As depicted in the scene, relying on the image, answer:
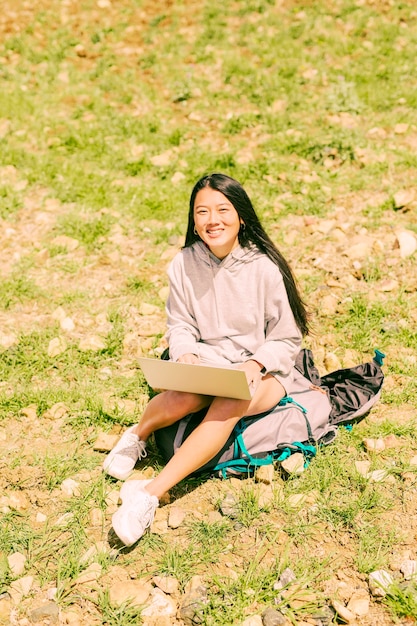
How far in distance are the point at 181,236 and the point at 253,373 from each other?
7.29 feet

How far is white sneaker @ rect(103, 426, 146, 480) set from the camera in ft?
10.6

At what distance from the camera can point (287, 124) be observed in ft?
20.0

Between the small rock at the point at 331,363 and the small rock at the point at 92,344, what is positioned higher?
the small rock at the point at 92,344

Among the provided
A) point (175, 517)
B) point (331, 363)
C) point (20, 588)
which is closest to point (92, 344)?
point (175, 517)

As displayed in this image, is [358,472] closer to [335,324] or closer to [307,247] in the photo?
[335,324]

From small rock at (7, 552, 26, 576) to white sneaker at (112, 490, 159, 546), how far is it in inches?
18.4

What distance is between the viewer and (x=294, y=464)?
3.21 meters

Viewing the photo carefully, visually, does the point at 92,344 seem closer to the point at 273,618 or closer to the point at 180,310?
the point at 180,310

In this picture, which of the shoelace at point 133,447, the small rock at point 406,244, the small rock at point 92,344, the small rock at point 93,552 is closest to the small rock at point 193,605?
the small rock at point 93,552

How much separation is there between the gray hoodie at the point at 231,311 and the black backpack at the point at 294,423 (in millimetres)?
229

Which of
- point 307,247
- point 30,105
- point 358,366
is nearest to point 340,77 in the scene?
point 307,247

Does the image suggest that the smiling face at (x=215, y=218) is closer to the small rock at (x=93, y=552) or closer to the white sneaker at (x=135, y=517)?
the white sneaker at (x=135, y=517)

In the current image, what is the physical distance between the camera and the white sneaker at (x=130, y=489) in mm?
2943

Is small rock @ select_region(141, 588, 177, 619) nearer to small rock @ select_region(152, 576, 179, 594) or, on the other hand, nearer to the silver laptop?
small rock @ select_region(152, 576, 179, 594)
